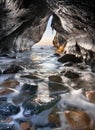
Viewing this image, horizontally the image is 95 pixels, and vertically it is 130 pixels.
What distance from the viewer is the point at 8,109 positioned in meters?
3.84

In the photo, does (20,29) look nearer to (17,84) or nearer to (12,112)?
(17,84)

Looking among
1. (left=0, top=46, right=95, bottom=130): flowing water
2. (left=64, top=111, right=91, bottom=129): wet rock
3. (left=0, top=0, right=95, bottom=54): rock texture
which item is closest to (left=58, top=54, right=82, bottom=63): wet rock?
(left=0, top=0, right=95, bottom=54): rock texture

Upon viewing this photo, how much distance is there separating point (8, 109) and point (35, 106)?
47cm

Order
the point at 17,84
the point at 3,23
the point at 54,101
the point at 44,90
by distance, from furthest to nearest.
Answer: the point at 3,23 < the point at 17,84 < the point at 44,90 < the point at 54,101

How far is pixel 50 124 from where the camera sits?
3.44m

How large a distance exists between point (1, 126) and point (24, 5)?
572 centimetres

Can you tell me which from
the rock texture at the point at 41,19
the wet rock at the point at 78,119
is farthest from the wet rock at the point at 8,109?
the rock texture at the point at 41,19

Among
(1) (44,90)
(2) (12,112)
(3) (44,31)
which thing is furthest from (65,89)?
(3) (44,31)

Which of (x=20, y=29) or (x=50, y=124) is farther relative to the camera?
(x=20, y=29)

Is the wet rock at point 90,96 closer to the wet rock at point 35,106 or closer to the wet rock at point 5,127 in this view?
the wet rock at point 35,106

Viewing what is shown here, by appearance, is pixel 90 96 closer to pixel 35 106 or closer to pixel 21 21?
pixel 35 106

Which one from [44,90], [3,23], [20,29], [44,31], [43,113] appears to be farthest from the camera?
[44,31]

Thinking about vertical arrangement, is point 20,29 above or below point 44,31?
above

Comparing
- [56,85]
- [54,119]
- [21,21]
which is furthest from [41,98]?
[21,21]
